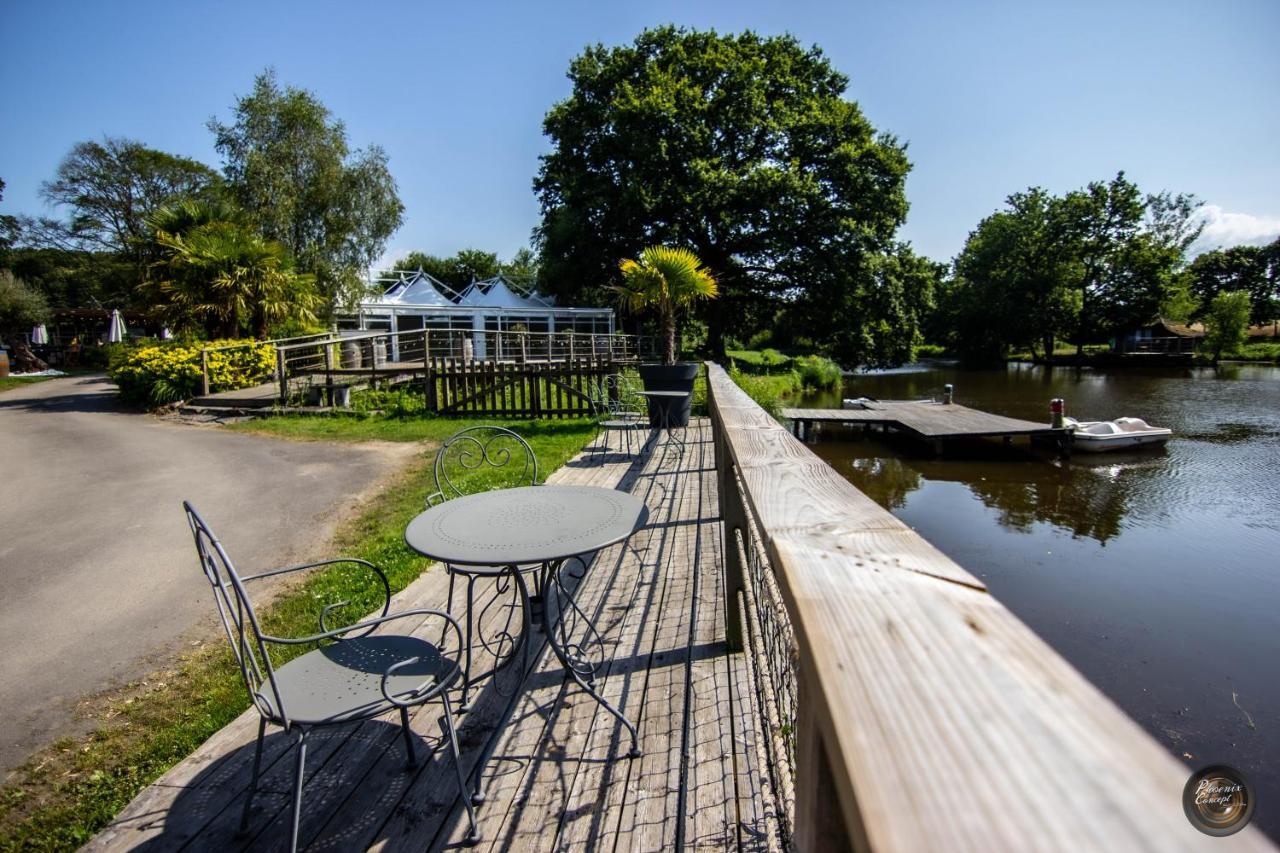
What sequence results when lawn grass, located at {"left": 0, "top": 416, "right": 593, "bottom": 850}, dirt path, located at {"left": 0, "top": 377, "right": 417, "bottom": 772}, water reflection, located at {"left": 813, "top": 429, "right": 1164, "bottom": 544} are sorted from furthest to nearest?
water reflection, located at {"left": 813, "top": 429, "right": 1164, "bottom": 544} → dirt path, located at {"left": 0, "top": 377, "right": 417, "bottom": 772} → lawn grass, located at {"left": 0, "top": 416, "right": 593, "bottom": 850}

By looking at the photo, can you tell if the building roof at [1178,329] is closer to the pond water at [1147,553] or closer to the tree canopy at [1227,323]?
the tree canopy at [1227,323]

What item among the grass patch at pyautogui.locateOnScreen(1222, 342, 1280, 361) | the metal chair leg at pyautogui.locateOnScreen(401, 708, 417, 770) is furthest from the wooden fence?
the grass patch at pyautogui.locateOnScreen(1222, 342, 1280, 361)

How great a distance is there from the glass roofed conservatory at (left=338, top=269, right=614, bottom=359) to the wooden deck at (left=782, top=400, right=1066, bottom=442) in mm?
11603

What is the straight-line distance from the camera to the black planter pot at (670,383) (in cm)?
859

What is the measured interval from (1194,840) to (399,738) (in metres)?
2.60

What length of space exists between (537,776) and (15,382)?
82.2 ft

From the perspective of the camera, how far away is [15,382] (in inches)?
728

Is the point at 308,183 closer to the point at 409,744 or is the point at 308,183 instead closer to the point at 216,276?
the point at 216,276

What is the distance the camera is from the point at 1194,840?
31 cm

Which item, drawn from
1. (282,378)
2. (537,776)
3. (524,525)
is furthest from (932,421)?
(537,776)

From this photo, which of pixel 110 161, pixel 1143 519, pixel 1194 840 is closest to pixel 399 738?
pixel 1194 840

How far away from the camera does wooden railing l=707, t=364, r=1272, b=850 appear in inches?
14.2

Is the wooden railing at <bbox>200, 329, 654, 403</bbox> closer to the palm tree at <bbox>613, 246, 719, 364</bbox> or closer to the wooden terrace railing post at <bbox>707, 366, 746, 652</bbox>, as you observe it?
the palm tree at <bbox>613, 246, 719, 364</bbox>

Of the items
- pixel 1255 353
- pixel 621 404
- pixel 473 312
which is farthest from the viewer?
pixel 1255 353
